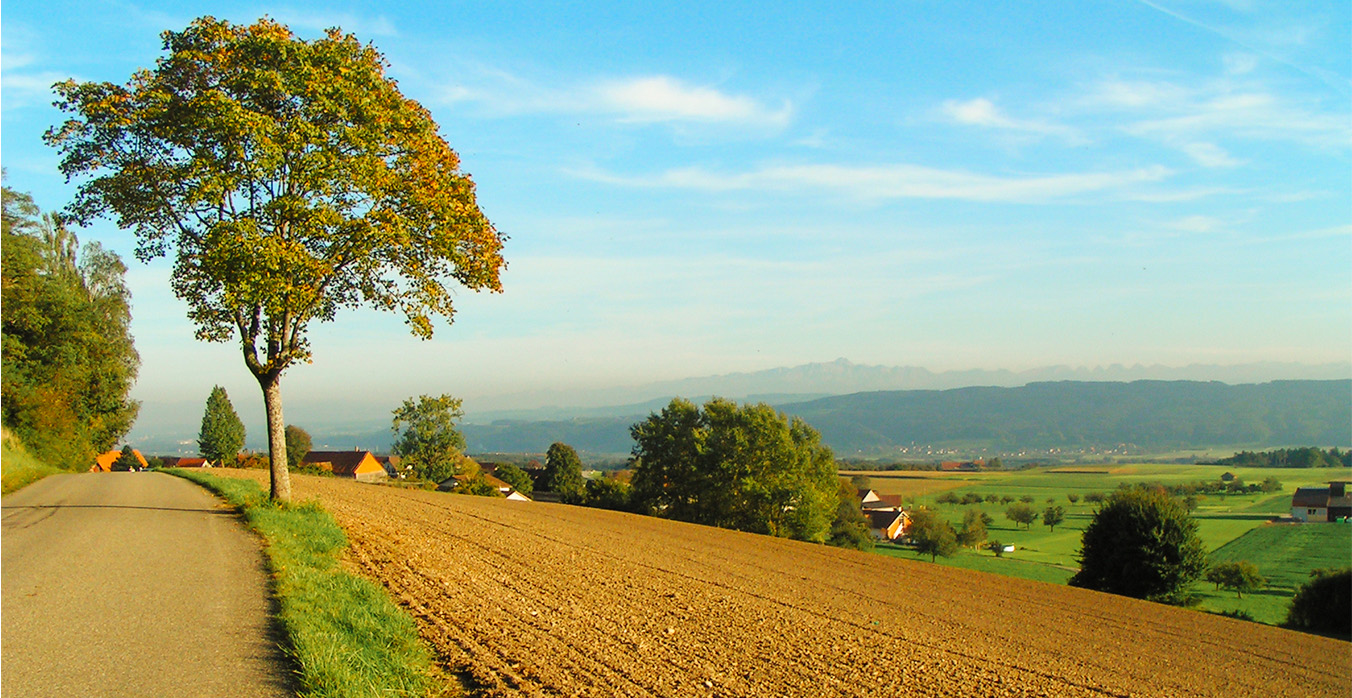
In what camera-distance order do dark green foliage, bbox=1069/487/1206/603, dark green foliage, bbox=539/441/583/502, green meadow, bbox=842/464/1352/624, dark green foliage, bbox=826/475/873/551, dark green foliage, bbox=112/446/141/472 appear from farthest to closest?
dark green foliage, bbox=539/441/583/502 → dark green foliage, bbox=112/446/141/472 → dark green foliage, bbox=826/475/873/551 → green meadow, bbox=842/464/1352/624 → dark green foliage, bbox=1069/487/1206/603

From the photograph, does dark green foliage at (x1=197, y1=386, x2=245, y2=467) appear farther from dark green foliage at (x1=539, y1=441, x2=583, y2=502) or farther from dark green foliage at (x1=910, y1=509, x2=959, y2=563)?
dark green foliage at (x1=910, y1=509, x2=959, y2=563)

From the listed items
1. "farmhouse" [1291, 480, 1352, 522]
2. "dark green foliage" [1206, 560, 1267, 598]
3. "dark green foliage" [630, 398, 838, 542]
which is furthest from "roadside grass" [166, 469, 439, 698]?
"farmhouse" [1291, 480, 1352, 522]

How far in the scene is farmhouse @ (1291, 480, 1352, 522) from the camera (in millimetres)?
64438

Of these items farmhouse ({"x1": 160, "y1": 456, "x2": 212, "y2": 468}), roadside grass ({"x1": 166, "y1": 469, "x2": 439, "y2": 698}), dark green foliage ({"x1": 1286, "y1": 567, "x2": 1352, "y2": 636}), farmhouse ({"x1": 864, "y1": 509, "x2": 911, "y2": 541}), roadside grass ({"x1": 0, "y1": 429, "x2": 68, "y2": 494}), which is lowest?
farmhouse ({"x1": 864, "y1": 509, "x2": 911, "y2": 541})

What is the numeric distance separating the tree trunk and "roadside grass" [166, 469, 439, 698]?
5.77m

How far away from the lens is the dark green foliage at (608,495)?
71.1 meters

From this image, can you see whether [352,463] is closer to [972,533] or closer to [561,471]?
[561,471]

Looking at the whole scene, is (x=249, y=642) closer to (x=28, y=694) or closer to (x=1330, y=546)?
(x=28, y=694)

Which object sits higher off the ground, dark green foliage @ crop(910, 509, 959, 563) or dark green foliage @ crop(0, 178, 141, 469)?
dark green foliage @ crop(0, 178, 141, 469)

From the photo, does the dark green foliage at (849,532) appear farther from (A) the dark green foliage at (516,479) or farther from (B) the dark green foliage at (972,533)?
(A) the dark green foliage at (516,479)

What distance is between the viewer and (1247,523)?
67000mm

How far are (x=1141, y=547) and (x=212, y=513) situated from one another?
123 feet

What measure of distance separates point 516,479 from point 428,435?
711 inches

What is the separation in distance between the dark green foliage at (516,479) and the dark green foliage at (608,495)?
61.6 ft
